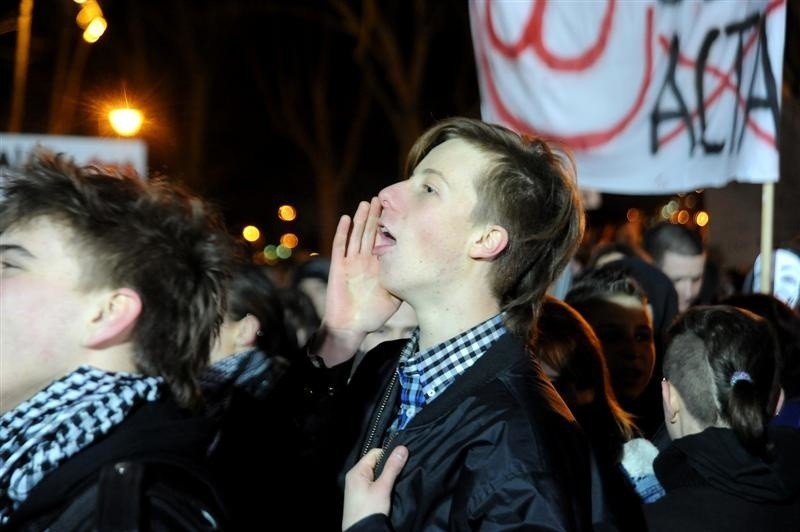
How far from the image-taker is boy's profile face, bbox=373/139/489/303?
2727 mm

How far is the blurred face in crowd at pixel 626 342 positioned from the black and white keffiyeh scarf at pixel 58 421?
9.36 ft

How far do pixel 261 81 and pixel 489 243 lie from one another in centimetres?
2617

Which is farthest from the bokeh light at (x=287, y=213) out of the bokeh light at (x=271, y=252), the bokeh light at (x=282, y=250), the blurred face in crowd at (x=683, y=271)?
the blurred face in crowd at (x=683, y=271)

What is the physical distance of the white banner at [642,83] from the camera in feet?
16.0

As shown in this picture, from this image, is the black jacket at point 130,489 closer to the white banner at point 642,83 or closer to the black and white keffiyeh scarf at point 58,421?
the black and white keffiyeh scarf at point 58,421

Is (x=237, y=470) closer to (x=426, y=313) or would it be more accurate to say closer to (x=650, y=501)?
(x=426, y=313)

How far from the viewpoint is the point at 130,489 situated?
72.5 inches

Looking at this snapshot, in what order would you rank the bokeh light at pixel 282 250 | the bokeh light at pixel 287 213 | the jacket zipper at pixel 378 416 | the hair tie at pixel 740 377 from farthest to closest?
the bokeh light at pixel 282 250
the bokeh light at pixel 287 213
the hair tie at pixel 740 377
the jacket zipper at pixel 378 416

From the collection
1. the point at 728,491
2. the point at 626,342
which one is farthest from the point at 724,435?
the point at 626,342

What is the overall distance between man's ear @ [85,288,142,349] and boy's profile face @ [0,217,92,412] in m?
0.02

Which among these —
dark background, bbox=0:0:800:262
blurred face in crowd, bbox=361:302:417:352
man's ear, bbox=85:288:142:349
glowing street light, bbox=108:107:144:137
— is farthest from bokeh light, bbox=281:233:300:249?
man's ear, bbox=85:288:142:349

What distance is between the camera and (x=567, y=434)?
241 centimetres

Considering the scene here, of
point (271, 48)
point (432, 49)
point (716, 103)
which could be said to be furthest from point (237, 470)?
point (271, 48)

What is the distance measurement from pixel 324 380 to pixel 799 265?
14.1 feet
